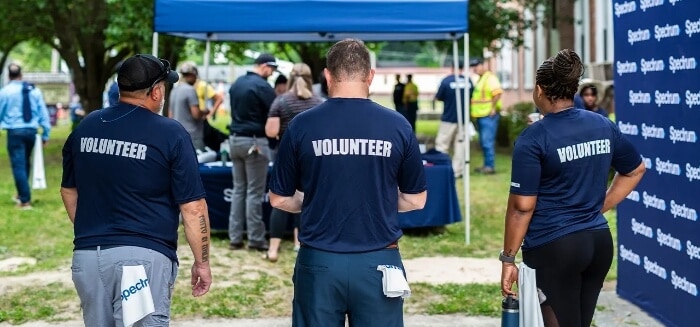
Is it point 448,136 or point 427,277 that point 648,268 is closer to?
point 427,277

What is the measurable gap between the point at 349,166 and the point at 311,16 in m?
5.95

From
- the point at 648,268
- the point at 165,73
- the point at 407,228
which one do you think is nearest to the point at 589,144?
the point at 165,73

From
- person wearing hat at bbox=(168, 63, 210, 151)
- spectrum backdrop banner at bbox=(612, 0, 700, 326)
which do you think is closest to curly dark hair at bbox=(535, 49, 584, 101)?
spectrum backdrop banner at bbox=(612, 0, 700, 326)

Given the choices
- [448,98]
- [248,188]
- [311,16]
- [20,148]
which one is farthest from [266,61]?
[448,98]

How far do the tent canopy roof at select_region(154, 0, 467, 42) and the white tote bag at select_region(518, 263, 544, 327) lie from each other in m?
Answer: 5.47

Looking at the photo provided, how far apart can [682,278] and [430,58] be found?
7336cm

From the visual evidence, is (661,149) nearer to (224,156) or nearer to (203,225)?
(203,225)

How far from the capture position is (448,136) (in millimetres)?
16438

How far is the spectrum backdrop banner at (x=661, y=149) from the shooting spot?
248 inches

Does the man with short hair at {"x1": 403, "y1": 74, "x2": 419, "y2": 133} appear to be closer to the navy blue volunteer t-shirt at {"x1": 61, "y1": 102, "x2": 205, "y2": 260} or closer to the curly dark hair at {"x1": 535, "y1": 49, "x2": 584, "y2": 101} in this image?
the curly dark hair at {"x1": 535, "y1": 49, "x2": 584, "y2": 101}

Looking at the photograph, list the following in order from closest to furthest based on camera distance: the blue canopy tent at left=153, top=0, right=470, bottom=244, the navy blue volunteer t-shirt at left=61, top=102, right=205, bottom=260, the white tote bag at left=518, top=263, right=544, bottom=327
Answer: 1. the navy blue volunteer t-shirt at left=61, top=102, right=205, bottom=260
2. the white tote bag at left=518, top=263, right=544, bottom=327
3. the blue canopy tent at left=153, top=0, right=470, bottom=244

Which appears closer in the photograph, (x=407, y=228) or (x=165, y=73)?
(x=165, y=73)

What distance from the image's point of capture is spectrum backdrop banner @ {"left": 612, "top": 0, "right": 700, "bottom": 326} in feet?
20.6

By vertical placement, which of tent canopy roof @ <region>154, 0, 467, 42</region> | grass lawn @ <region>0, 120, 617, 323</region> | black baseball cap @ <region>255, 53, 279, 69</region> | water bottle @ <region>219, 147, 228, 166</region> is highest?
tent canopy roof @ <region>154, 0, 467, 42</region>
